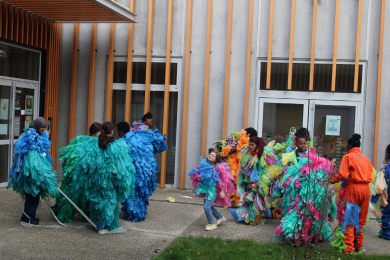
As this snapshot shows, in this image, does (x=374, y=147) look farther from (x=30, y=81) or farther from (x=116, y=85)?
(x=30, y=81)

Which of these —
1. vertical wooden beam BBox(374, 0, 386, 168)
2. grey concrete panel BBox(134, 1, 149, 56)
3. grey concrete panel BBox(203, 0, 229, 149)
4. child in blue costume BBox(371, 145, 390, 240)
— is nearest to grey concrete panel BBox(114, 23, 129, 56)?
grey concrete panel BBox(134, 1, 149, 56)

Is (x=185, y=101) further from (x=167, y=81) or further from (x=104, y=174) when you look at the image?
(x=104, y=174)

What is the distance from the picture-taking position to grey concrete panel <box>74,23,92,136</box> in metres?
9.93

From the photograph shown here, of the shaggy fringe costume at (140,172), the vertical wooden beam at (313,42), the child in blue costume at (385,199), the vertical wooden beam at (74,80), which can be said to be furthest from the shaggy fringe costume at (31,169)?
the vertical wooden beam at (313,42)

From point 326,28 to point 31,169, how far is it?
7160mm

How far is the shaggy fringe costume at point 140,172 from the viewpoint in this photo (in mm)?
6223

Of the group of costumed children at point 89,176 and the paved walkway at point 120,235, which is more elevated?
the group of costumed children at point 89,176

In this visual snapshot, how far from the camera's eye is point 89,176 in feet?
17.8

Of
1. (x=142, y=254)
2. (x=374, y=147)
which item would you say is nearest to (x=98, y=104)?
(x=142, y=254)

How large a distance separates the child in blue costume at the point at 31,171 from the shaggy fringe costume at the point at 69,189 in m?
0.23

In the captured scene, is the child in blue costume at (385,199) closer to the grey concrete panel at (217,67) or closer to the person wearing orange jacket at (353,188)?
the person wearing orange jacket at (353,188)

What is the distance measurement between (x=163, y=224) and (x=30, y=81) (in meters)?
5.21

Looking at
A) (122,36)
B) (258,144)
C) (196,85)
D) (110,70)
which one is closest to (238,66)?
(196,85)

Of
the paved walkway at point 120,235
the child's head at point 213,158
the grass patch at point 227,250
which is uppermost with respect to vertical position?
the child's head at point 213,158
